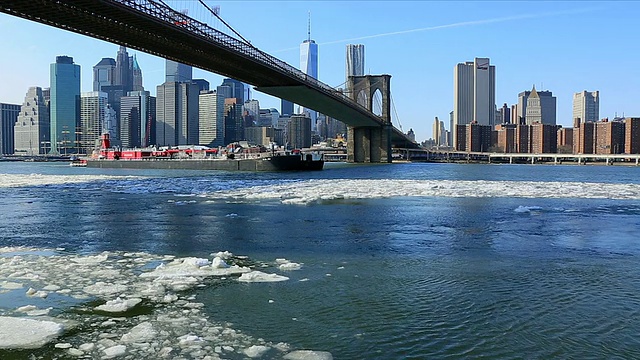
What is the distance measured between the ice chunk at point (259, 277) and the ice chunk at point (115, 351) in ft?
10.4

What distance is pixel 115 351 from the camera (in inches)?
219

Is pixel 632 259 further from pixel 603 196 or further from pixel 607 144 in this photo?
pixel 607 144

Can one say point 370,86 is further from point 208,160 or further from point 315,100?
point 208,160

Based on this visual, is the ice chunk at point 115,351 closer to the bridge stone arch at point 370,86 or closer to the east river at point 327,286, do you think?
the east river at point 327,286

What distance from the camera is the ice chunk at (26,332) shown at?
5770 mm

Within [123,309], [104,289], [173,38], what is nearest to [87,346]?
[123,309]

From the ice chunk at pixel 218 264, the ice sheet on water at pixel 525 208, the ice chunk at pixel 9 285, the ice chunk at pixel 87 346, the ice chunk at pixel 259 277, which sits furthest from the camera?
the ice sheet on water at pixel 525 208

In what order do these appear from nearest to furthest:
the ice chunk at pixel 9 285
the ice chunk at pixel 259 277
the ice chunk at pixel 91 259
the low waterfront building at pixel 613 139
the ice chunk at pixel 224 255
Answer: the ice chunk at pixel 9 285 → the ice chunk at pixel 259 277 → the ice chunk at pixel 91 259 → the ice chunk at pixel 224 255 → the low waterfront building at pixel 613 139

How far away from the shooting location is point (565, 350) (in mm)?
5812

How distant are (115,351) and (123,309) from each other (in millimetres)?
1535

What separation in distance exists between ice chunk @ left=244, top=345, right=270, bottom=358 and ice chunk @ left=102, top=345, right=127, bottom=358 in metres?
1.22

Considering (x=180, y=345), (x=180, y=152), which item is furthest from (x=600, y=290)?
(x=180, y=152)

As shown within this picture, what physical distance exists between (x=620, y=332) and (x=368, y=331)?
9.53ft

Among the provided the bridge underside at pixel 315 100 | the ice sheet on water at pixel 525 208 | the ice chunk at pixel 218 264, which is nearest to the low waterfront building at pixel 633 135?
the bridge underside at pixel 315 100
